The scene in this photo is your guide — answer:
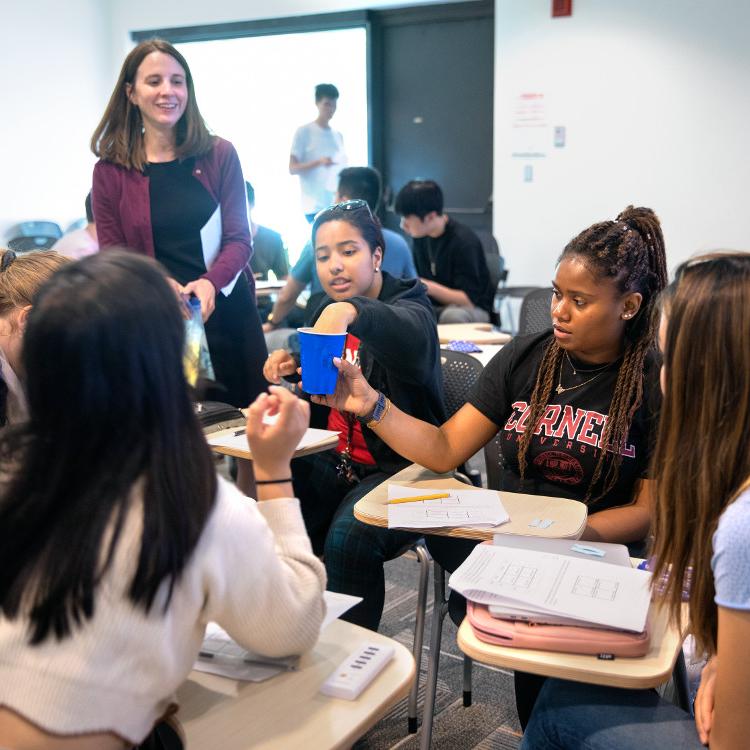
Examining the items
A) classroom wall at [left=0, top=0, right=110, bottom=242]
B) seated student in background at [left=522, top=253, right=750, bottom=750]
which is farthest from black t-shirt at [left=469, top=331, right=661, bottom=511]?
classroom wall at [left=0, top=0, right=110, bottom=242]

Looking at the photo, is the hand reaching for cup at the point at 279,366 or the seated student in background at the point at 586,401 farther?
the hand reaching for cup at the point at 279,366

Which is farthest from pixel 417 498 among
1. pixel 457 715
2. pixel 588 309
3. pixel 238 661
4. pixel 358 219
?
pixel 358 219

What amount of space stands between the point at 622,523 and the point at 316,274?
2064 mm

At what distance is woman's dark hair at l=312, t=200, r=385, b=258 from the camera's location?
7.95 ft

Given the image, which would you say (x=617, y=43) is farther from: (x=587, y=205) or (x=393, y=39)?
(x=393, y=39)

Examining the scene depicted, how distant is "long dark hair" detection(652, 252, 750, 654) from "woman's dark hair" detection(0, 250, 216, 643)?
69 centimetres

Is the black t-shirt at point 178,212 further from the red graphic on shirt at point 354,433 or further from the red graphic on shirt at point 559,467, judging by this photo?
the red graphic on shirt at point 559,467

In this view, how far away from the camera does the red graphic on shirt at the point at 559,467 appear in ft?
6.31

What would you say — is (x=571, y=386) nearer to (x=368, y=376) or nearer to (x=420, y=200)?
(x=368, y=376)

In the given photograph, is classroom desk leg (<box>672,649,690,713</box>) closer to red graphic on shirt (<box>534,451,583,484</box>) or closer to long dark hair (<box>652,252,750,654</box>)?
long dark hair (<box>652,252,750,654</box>)

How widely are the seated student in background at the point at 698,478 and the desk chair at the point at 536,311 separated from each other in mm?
2064

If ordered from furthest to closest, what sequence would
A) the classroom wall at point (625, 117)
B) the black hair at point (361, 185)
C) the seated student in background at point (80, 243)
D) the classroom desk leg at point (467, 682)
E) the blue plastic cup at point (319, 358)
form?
the classroom wall at point (625, 117) < the black hair at point (361, 185) < the seated student in background at point (80, 243) < the classroom desk leg at point (467, 682) < the blue plastic cup at point (319, 358)

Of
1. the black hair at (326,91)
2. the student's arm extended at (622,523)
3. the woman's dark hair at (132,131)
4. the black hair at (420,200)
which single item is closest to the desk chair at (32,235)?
the black hair at (326,91)

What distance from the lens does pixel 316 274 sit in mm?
3594
